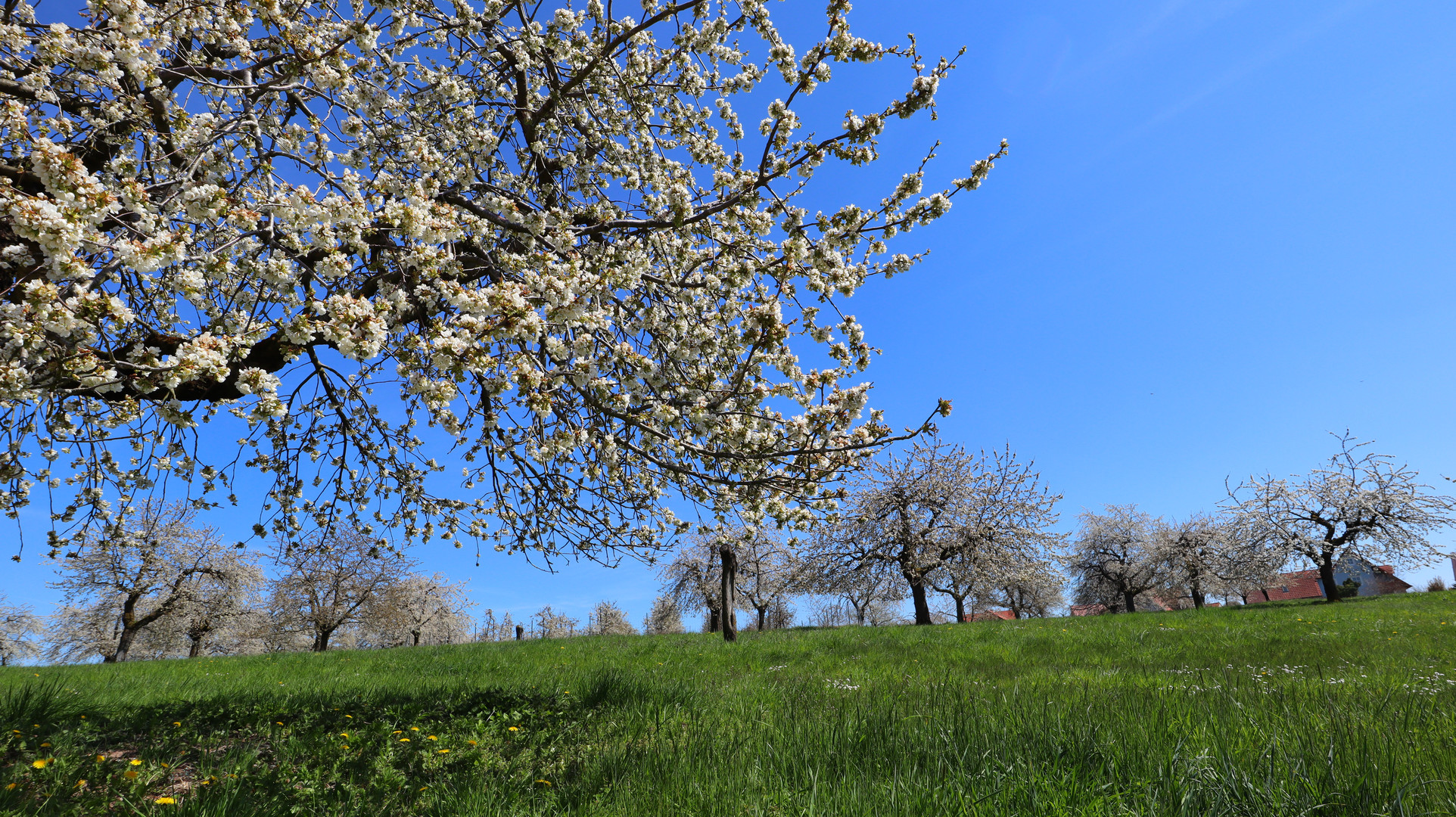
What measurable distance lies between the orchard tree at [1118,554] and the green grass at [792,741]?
36.9 metres

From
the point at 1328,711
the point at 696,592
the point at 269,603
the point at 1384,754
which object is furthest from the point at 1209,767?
the point at 269,603

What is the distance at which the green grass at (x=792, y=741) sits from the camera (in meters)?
2.83

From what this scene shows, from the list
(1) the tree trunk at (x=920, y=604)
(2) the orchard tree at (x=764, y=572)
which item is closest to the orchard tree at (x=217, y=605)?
(2) the orchard tree at (x=764, y=572)

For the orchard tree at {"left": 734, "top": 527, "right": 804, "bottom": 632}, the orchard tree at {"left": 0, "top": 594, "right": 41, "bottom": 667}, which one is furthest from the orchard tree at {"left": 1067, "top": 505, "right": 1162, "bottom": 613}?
the orchard tree at {"left": 0, "top": 594, "right": 41, "bottom": 667}

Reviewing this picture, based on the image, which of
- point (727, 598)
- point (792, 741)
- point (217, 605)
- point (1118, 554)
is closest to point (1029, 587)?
point (1118, 554)

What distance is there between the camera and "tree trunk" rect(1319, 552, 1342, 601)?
25.8m

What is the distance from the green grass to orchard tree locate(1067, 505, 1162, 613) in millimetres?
36852

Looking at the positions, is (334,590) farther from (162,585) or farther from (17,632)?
(17,632)

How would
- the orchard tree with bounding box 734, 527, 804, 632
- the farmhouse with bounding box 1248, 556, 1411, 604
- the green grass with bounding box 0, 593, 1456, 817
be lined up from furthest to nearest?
1. the farmhouse with bounding box 1248, 556, 1411, 604
2. the orchard tree with bounding box 734, 527, 804, 632
3. the green grass with bounding box 0, 593, 1456, 817

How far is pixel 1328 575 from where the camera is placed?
26422mm

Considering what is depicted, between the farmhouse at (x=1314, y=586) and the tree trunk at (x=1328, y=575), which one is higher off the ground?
the tree trunk at (x=1328, y=575)

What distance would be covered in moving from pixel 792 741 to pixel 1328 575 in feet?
115

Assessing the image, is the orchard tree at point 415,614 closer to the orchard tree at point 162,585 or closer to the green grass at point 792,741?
the orchard tree at point 162,585

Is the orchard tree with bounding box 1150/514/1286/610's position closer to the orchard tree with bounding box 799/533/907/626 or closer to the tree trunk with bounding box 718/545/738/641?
the orchard tree with bounding box 799/533/907/626
